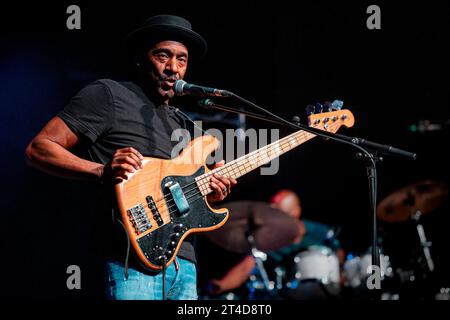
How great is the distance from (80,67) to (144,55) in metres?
2.67

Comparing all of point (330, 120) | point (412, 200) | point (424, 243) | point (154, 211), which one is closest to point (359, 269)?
point (424, 243)

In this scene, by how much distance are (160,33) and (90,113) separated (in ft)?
2.63

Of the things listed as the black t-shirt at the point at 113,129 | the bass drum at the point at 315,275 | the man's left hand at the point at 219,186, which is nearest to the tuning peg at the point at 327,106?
the man's left hand at the point at 219,186

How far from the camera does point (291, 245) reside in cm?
717

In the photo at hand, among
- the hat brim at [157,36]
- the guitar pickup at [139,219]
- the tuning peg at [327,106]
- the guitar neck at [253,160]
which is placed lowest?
the guitar pickup at [139,219]

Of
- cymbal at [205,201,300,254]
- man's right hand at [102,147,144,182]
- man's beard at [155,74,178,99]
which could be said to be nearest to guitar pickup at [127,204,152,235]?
man's right hand at [102,147,144,182]

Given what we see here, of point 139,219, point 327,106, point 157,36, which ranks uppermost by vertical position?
point 157,36

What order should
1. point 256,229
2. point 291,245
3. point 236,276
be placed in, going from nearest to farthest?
point 256,229, point 236,276, point 291,245

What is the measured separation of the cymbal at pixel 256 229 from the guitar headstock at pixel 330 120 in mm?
2533

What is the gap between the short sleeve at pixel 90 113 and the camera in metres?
2.91

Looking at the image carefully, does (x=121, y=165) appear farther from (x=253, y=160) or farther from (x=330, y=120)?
(x=330, y=120)

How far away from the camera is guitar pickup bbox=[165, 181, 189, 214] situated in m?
3.02

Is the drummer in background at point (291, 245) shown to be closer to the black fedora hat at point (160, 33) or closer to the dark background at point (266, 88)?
the dark background at point (266, 88)

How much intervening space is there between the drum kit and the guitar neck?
2656 millimetres
